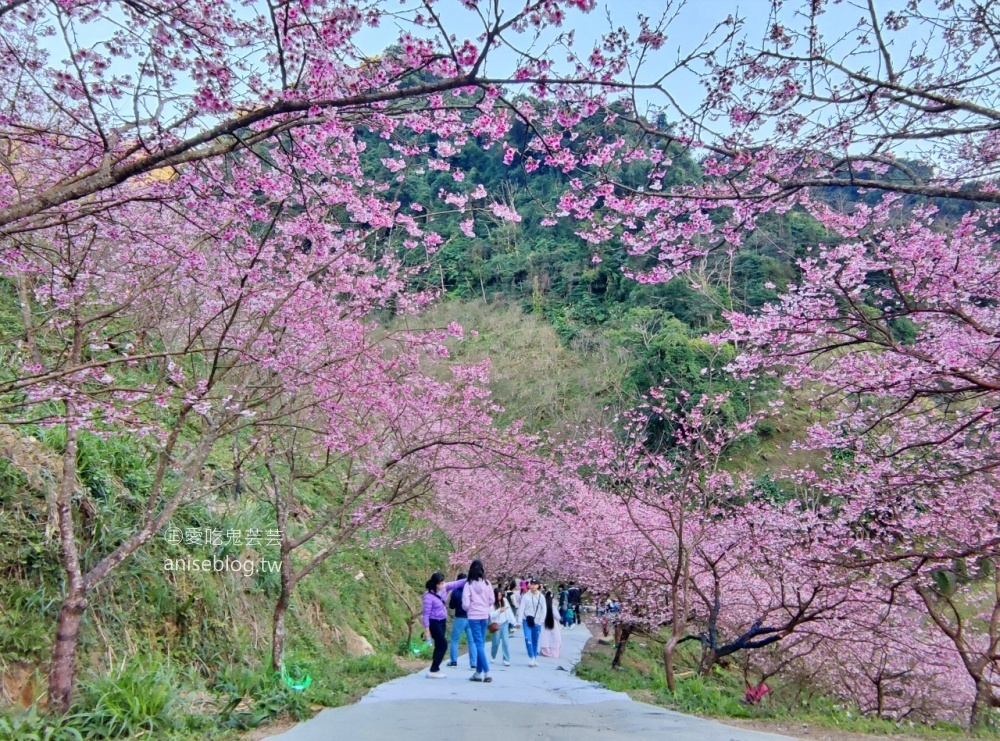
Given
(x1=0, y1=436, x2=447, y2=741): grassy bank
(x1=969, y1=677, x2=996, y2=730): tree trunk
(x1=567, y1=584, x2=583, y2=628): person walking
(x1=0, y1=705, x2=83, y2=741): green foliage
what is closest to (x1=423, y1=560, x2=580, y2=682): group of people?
(x1=0, y1=436, x2=447, y2=741): grassy bank

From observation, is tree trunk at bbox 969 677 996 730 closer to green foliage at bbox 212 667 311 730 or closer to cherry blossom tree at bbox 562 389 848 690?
cherry blossom tree at bbox 562 389 848 690

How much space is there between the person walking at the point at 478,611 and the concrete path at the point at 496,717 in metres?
0.21

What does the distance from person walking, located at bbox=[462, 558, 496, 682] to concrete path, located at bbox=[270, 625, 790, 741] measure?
214 mm

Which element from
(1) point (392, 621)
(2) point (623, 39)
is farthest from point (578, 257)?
(2) point (623, 39)

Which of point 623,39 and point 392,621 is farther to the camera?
point 392,621

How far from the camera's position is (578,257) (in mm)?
36375

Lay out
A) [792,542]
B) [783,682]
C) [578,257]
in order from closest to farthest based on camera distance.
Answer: [792,542] → [783,682] → [578,257]

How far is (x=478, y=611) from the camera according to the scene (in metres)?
7.69

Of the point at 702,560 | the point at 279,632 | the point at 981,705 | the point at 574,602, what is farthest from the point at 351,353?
the point at 574,602

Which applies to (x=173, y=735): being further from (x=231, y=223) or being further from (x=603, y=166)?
(x=603, y=166)

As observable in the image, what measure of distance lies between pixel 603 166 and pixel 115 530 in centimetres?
530

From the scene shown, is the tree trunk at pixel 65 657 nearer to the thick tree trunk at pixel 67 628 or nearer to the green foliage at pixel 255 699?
the thick tree trunk at pixel 67 628

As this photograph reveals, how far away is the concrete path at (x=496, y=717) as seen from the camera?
14.9 feet

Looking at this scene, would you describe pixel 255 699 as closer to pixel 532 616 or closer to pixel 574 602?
pixel 532 616
